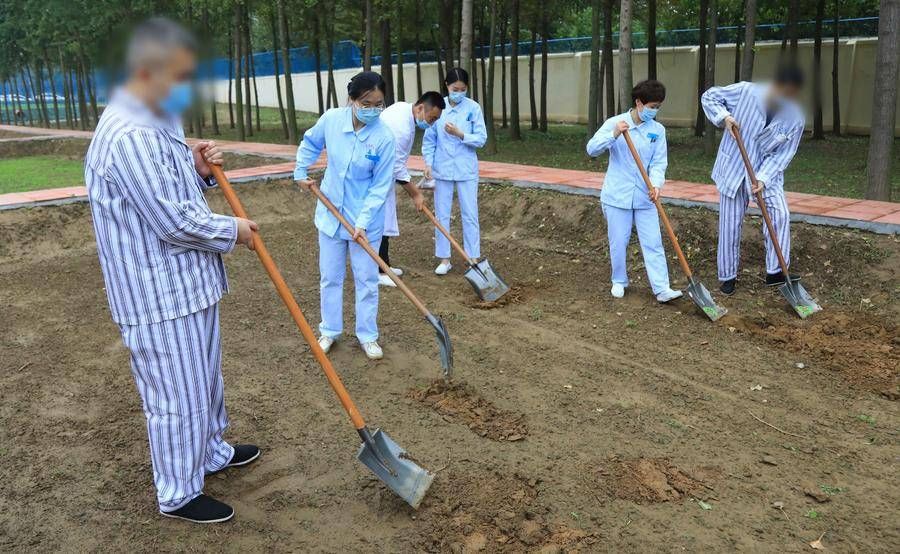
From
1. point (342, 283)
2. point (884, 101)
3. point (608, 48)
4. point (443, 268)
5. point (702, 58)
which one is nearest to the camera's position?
point (342, 283)

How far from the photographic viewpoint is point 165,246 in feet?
8.15

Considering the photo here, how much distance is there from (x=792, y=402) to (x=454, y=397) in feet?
5.85

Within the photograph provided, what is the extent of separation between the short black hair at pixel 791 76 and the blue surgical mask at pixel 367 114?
2.92 meters

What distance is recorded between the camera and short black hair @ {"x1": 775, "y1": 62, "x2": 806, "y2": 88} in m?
4.93

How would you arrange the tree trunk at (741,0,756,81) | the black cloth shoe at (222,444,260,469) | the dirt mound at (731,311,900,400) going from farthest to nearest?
the tree trunk at (741,0,756,81), the dirt mound at (731,311,900,400), the black cloth shoe at (222,444,260,469)

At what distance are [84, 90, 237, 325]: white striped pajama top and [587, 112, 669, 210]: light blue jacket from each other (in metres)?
3.29

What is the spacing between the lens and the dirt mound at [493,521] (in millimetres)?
2617

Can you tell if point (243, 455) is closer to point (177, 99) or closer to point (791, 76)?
point (177, 99)

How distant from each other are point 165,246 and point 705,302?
365 cm

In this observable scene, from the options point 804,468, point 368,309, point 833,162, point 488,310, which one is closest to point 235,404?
point 368,309

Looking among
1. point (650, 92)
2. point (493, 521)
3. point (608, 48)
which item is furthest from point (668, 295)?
point (608, 48)

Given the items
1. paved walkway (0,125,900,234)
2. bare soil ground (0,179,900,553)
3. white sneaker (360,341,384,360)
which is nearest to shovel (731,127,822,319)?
bare soil ground (0,179,900,553)

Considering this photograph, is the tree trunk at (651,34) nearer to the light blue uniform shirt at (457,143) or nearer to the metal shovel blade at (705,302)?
the light blue uniform shirt at (457,143)

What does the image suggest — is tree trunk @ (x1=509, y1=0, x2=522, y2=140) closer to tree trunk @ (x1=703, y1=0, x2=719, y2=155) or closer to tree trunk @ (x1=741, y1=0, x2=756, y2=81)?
tree trunk @ (x1=703, y1=0, x2=719, y2=155)
